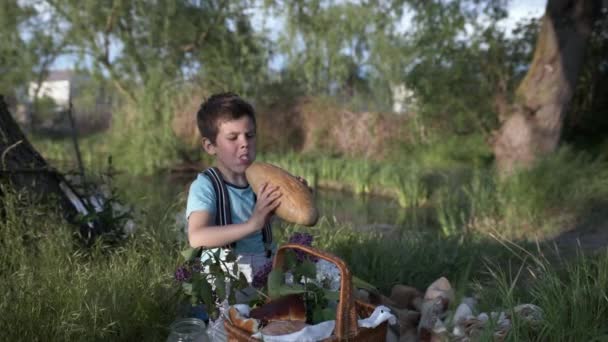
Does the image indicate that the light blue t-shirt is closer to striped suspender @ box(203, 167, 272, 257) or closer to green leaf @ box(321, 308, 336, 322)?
striped suspender @ box(203, 167, 272, 257)

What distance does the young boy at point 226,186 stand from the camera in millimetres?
2355

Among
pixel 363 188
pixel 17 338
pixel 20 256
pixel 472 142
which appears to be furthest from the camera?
pixel 472 142

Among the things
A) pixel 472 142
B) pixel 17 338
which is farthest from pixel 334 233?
pixel 472 142

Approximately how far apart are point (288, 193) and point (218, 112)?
0.54 metres

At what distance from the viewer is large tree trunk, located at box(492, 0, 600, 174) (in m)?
8.77

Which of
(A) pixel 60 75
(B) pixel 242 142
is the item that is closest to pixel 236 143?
(B) pixel 242 142

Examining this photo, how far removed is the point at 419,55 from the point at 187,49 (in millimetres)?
6221

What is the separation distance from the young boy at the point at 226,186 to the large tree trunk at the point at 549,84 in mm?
6833

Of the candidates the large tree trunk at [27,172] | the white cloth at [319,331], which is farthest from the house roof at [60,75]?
the white cloth at [319,331]

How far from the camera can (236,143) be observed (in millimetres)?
2443

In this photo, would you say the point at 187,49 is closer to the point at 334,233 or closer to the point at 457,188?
the point at 457,188

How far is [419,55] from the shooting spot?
39.2 ft

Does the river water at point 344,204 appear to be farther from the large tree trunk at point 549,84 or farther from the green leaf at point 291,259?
the green leaf at point 291,259

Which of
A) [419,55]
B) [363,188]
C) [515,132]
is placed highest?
[419,55]
